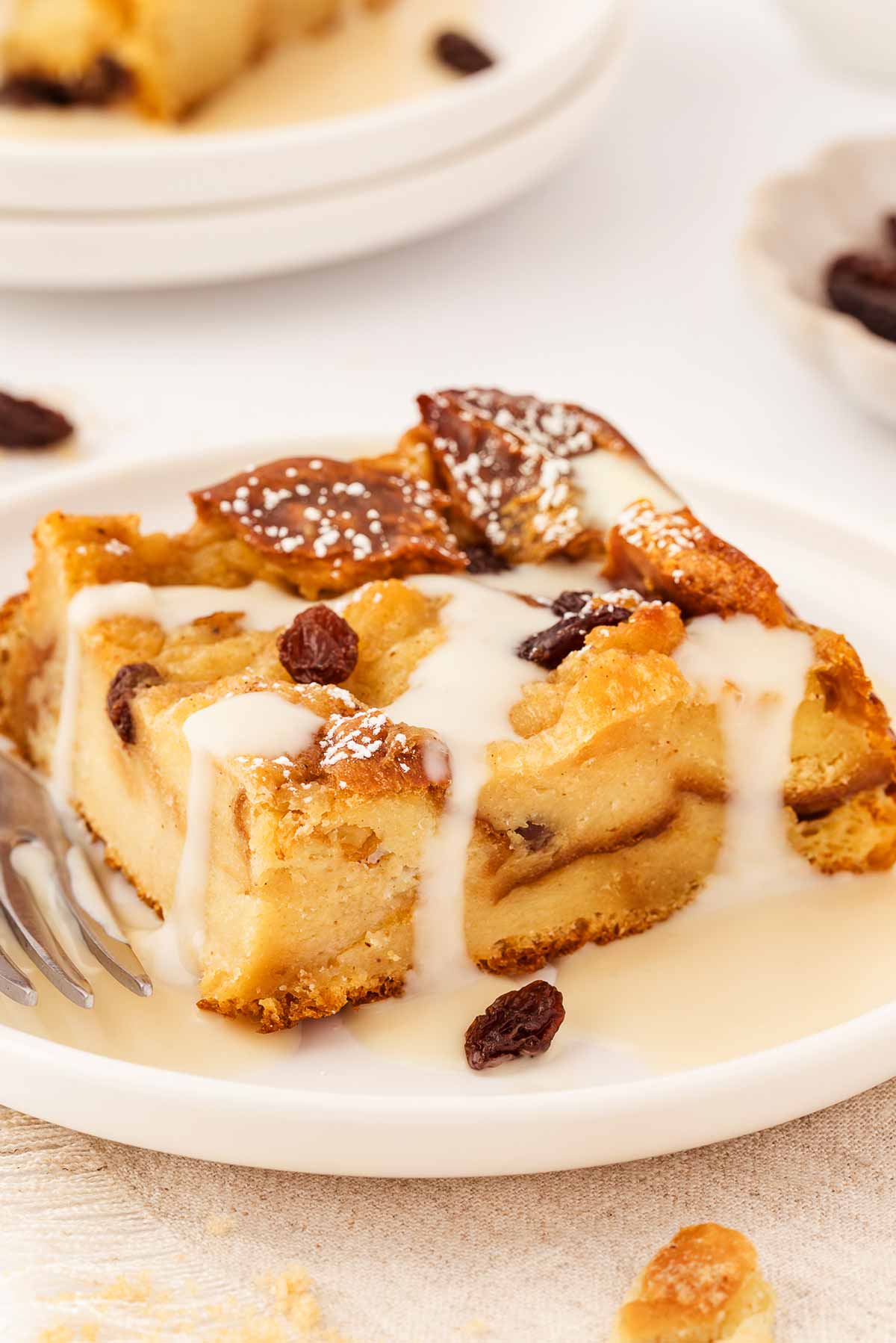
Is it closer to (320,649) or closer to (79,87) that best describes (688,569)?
(320,649)

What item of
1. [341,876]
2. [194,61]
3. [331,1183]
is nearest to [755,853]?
[341,876]

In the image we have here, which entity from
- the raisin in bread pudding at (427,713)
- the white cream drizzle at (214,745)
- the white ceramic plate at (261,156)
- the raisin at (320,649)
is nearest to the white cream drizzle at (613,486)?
the raisin in bread pudding at (427,713)

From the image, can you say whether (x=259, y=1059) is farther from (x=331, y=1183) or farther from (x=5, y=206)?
(x=5, y=206)

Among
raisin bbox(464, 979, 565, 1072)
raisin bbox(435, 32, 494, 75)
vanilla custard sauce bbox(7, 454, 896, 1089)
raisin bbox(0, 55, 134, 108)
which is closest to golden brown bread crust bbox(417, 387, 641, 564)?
vanilla custard sauce bbox(7, 454, 896, 1089)

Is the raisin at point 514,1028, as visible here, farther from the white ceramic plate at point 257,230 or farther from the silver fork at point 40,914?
the white ceramic plate at point 257,230

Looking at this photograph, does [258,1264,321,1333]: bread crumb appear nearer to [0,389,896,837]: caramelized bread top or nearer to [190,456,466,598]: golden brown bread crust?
[0,389,896,837]: caramelized bread top

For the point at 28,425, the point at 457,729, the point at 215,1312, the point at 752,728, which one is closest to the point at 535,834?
the point at 457,729
